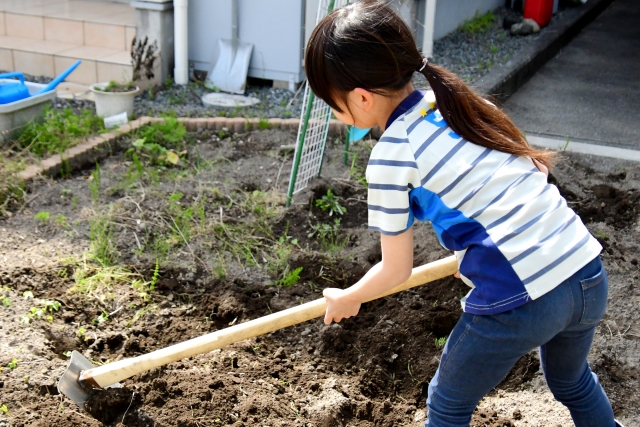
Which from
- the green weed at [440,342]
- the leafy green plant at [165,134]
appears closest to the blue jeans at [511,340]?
the green weed at [440,342]

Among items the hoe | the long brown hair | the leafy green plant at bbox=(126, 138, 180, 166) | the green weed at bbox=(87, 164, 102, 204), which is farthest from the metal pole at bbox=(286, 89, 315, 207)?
the long brown hair

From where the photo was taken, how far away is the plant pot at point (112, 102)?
5.08 meters

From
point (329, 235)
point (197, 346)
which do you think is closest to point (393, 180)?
point (197, 346)

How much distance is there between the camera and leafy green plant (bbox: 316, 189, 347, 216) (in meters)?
4.03

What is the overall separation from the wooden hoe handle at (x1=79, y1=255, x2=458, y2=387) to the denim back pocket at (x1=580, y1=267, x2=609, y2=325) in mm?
490

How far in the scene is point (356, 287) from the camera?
202 cm

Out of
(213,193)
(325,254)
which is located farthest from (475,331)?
(213,193)

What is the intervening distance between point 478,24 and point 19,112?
5.24 m

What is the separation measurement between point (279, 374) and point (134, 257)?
1084mm

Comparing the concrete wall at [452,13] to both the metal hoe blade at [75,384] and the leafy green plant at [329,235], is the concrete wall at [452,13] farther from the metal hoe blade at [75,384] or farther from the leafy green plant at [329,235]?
the metal hoe blade at [75,384]

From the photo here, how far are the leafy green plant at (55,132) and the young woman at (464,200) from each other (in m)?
3.05

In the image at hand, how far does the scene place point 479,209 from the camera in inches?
71.8

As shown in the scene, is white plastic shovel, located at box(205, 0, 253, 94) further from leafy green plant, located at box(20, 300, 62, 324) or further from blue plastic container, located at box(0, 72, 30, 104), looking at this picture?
leafy green plant, located at box(20, 300, 62, 324)

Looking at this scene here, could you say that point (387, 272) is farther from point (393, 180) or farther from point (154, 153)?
point (154, 153)
